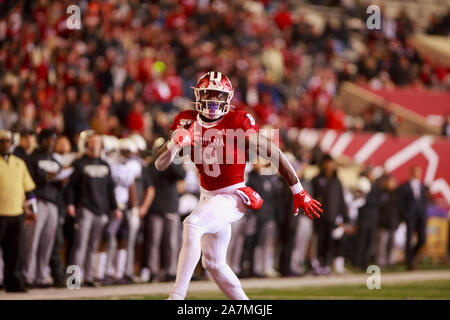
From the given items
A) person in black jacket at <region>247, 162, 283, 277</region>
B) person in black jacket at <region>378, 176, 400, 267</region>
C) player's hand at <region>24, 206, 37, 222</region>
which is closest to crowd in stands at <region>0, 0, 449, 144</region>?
player's hand at <region>24, 206, 37, 222</region>

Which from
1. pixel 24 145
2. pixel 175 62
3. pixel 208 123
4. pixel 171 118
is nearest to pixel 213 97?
pixel 208 123

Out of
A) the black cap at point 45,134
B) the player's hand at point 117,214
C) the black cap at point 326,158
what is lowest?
the player's hand at point 117,214

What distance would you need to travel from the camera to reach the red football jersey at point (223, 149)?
7.96m

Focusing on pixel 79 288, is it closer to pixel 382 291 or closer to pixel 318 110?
pixel 382 291

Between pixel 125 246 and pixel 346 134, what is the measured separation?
830 centimetres

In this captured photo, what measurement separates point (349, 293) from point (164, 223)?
2896 millimetres

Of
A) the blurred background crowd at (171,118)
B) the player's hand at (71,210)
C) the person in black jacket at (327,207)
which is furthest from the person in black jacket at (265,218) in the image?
the player's hand at (71,210)

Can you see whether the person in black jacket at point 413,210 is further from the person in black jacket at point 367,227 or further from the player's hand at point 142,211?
the player's hand at point 142,211

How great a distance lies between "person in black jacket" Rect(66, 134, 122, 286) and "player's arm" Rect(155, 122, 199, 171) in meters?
3.88

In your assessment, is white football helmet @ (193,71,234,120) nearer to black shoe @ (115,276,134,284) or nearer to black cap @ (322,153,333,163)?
black shoe @ (115,276,134,284)

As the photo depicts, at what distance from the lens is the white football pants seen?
757 centimetres

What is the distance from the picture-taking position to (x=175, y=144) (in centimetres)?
782

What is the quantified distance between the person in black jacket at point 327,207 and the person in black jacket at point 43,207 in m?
4.89
